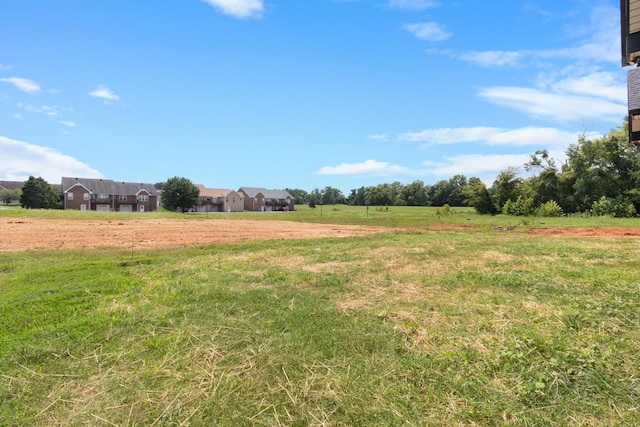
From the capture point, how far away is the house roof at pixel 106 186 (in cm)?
5919

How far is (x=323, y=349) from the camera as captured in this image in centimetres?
328

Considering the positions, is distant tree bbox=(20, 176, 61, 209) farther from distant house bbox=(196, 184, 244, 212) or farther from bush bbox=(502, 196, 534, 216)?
bush bbox=(502, 196, 534, 216)

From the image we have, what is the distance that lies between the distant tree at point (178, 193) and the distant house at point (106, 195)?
292 inches

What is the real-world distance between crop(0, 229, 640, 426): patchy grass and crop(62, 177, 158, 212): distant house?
64.4 metres

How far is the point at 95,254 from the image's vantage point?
9461 mm

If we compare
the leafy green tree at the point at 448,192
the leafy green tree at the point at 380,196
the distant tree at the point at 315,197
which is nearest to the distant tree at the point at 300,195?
the distant tree at the point at 315,197

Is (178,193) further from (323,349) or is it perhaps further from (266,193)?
(323,349)

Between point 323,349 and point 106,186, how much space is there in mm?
72543

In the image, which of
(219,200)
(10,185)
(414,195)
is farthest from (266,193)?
(10,185)

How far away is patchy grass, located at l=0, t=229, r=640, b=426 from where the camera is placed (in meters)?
2.40

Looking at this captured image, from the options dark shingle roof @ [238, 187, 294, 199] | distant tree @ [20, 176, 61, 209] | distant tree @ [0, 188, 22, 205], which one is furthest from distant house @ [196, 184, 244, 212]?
distant tree @ [0, 188, 22, 205]

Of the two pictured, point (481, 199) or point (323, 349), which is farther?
point (481, 199)

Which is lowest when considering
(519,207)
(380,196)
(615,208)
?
(615,208)

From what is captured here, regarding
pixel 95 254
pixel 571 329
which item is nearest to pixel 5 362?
pixel 571 329
